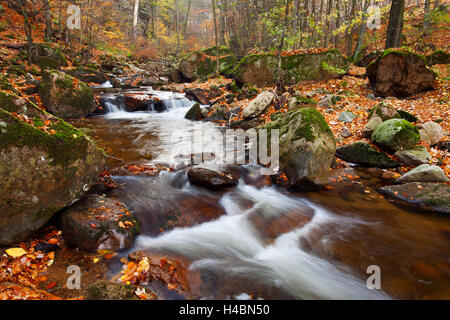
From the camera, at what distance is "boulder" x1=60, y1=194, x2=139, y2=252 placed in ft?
10.4

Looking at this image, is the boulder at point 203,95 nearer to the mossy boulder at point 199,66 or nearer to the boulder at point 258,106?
the boulder at point 258,106

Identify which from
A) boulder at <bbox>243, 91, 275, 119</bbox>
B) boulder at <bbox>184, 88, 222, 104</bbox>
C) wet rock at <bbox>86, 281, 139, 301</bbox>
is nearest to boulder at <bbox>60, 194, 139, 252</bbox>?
wet rock at <bbox>86, 281, 139, 301</bbox>

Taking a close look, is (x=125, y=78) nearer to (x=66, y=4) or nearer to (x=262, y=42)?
(x=66, y=4)

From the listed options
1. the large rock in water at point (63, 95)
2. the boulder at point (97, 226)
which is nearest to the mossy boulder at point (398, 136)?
the boulder at point (97, 226)

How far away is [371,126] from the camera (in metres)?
7.07

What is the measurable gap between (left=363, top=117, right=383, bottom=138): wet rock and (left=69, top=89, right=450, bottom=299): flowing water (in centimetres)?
198

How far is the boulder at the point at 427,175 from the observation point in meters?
5.00

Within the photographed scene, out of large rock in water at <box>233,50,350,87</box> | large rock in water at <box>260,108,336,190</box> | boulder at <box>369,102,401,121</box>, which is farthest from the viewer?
large rock in water at <box>233,50,350,87</box>

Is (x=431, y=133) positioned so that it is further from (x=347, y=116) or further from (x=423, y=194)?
(x=423, y=194)

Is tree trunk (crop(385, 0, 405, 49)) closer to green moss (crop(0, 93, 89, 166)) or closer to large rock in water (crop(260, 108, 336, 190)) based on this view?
large rock in water (crop(260, 108, 336, 190))

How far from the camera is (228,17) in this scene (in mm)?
21609

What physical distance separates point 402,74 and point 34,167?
11.7 m
